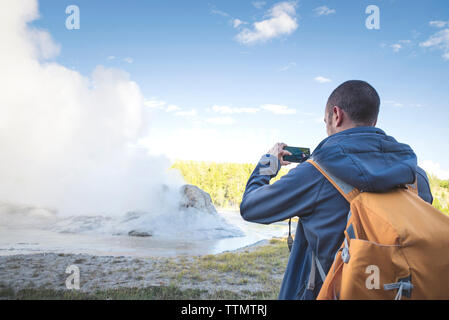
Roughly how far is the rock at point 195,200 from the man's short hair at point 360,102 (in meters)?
16.5

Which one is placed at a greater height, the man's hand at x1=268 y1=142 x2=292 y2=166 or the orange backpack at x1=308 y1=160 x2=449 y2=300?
the man's hand at x1=268 y1=142 x2=292 y2=166

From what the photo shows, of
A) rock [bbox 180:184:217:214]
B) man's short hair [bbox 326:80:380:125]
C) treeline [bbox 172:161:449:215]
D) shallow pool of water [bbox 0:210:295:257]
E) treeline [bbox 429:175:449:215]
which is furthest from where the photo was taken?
treeline [bbox 172:161:449:215]

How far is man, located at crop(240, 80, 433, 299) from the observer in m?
1.32

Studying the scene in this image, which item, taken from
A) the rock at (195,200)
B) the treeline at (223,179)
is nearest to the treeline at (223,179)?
the treeline at (223,179)

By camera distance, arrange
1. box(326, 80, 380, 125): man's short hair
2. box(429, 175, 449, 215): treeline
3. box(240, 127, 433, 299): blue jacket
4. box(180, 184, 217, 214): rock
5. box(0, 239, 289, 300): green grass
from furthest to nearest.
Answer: box(180, 184, 217, 214): rock < box(429, 175, 449, 215): treeline < box(0, 239, 289, 300): green grass < box(326, 80, 380, 125): man's short hair < box(240, 127, 433, 299): blue jacket

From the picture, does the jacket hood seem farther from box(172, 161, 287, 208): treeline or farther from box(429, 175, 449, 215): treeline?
box(172, 161, 287, 208): treeline

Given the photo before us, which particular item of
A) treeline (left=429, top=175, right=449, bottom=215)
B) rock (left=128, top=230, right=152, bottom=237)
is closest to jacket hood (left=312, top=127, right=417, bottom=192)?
rock (left=128, top=230, right=152, bottom=237)

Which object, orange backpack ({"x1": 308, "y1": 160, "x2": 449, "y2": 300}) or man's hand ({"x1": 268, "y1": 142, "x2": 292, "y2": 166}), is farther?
man's hand ({"x1": 268, "y1": 142, "x2": 292, "y2": 166})

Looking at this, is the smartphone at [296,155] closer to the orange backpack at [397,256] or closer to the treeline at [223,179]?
the orange backpack at [397,256]

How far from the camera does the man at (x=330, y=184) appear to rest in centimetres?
132

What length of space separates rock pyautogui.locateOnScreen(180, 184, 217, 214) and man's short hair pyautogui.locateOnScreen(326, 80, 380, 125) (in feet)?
54.1

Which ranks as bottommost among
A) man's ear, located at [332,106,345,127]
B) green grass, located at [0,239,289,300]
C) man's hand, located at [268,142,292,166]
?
green grass, located at [0,239,289,300]
